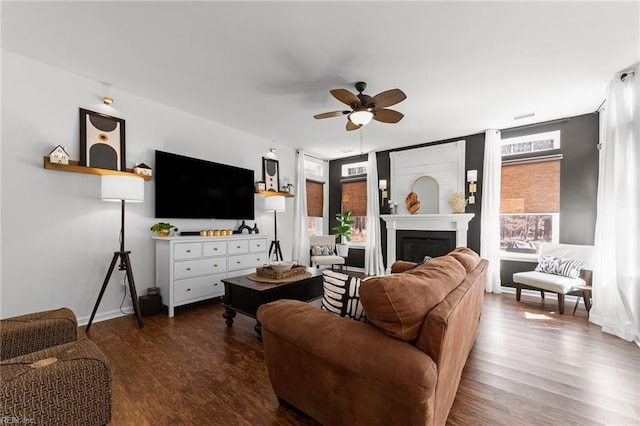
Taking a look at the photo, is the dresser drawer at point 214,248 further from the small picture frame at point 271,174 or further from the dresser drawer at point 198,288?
the small picture frame at point 271,174

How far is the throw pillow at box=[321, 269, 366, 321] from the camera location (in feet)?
5.26

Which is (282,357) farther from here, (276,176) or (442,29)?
(276,176)

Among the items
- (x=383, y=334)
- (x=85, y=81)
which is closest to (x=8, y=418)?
(x=383, y=334)

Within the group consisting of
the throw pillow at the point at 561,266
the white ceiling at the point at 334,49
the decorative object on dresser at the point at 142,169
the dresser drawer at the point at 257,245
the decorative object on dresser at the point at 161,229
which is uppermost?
the white ceiling at the point at 334,49

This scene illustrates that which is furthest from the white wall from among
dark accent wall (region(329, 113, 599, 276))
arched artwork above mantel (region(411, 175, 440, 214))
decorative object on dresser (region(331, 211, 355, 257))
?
dark accent wall (region(329, 113, 599, 276))

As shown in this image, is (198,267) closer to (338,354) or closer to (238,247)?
(238,247)

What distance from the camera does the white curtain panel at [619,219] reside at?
2.70 meters

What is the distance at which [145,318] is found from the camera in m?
3.22

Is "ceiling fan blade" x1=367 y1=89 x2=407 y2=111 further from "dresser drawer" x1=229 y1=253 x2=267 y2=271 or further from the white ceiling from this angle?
"dresser drawer" x1=229 y1=253 x2=267 y2=271

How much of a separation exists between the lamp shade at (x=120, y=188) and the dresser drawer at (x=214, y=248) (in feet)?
3.50

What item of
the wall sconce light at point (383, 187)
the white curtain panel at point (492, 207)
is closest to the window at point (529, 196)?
the white curtain panel at point (492, 207)

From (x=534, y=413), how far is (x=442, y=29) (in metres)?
2.91

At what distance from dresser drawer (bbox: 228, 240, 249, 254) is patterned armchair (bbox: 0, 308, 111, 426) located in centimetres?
245

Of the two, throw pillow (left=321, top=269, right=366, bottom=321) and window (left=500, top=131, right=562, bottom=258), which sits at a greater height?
window (left=500, top=131, right=562, bottom=258)
